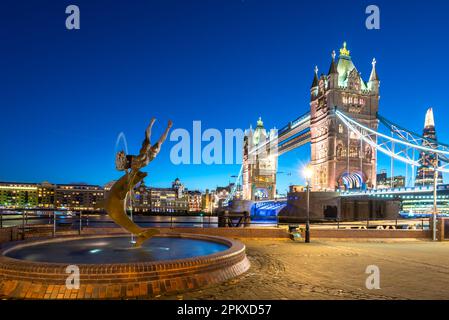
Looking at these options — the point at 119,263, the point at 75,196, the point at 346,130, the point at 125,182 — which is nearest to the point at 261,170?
the point at 346,130

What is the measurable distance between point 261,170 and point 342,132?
58282mm

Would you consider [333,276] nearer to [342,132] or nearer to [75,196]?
[342,132]

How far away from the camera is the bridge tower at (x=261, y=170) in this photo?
131000mm

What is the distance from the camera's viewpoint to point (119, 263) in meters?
7.64

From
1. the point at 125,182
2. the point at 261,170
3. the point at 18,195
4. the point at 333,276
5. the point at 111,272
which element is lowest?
the point at 18,195

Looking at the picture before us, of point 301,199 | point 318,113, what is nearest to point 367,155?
point 318,113

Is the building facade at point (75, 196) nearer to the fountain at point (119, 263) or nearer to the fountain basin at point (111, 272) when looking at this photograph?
the fountain at point (119, 263)

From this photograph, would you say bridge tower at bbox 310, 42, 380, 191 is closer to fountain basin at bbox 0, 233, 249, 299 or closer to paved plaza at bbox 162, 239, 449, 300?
paved plaza at bbox 162, 239, 449, 300

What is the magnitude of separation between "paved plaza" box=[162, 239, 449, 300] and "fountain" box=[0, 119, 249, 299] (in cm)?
45

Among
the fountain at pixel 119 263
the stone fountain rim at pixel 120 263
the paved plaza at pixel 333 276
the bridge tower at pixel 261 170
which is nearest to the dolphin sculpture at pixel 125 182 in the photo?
the fountain at pixel 119 263
